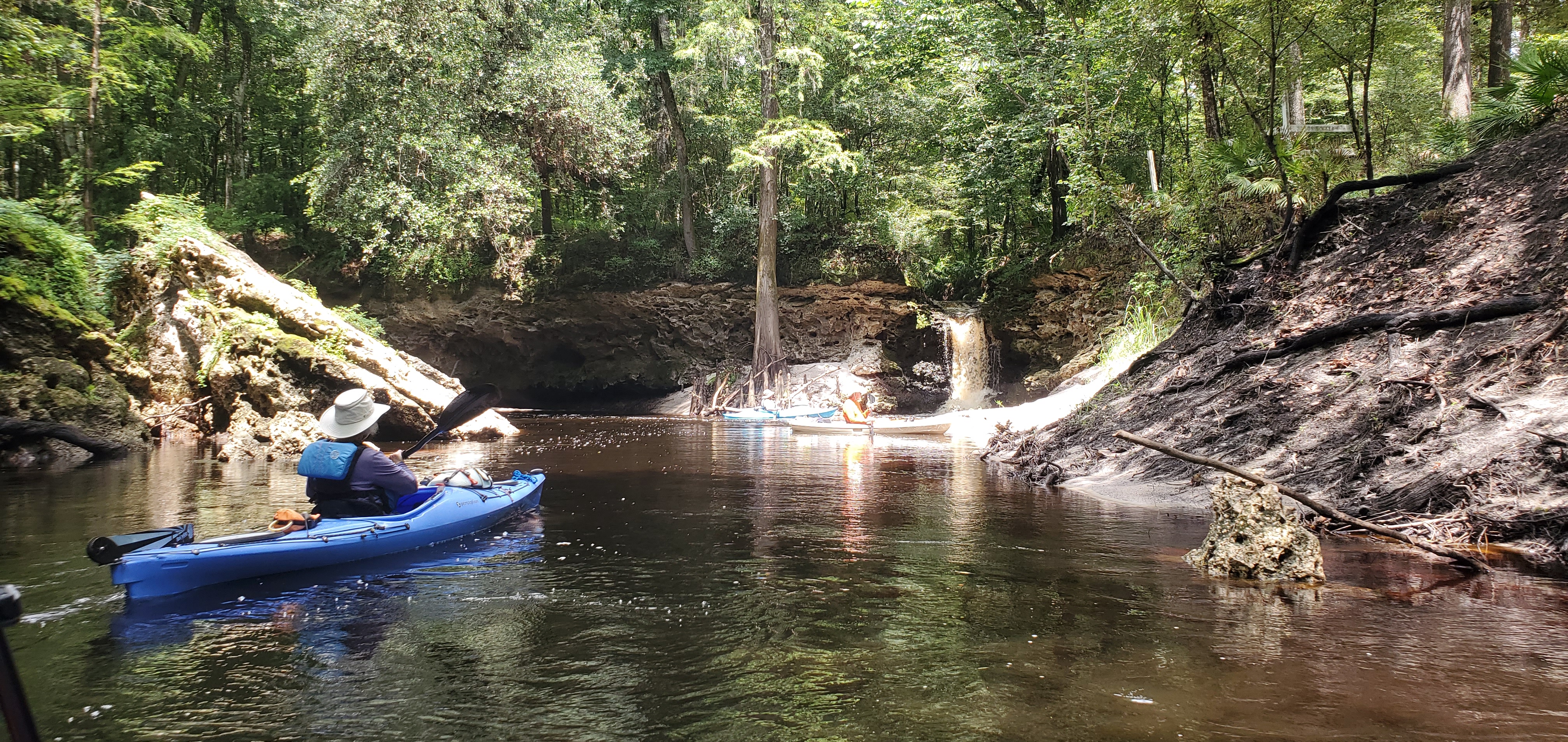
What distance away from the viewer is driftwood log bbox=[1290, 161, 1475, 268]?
9.33 metres

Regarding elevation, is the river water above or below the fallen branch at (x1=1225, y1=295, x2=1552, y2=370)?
below

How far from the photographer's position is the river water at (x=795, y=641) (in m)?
3.38

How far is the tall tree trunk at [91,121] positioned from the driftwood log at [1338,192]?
21.0m

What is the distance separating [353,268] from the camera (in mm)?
24062

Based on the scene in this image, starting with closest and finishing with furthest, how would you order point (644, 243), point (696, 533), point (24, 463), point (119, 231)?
1. point (696, 533)
2. point (24, 463)
3. point (119, 231)
4. point (644, 243)

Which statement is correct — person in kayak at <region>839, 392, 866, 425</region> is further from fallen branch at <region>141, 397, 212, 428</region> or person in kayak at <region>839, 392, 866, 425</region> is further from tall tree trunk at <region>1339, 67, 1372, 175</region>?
fallen branch at <region>141, 397, 212, 428</region>

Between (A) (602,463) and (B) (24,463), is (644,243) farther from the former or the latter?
(B) (24,463)

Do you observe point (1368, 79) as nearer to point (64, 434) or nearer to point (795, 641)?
point (795, 641)

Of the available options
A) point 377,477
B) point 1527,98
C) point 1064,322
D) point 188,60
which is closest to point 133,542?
point 377,477

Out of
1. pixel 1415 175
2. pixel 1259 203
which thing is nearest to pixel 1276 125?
pixel 1259 203

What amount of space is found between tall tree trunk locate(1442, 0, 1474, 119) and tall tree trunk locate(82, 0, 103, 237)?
23.3 metres

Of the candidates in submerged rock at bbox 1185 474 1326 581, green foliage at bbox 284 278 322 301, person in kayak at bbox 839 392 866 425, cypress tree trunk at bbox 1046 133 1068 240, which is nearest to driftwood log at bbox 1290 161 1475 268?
submerged rock at bbox 1185 474 1326 581

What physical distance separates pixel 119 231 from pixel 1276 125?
989 inches

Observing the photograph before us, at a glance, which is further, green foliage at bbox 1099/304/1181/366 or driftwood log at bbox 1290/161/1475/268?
green foliage at bbox 1099/304/1181/366
